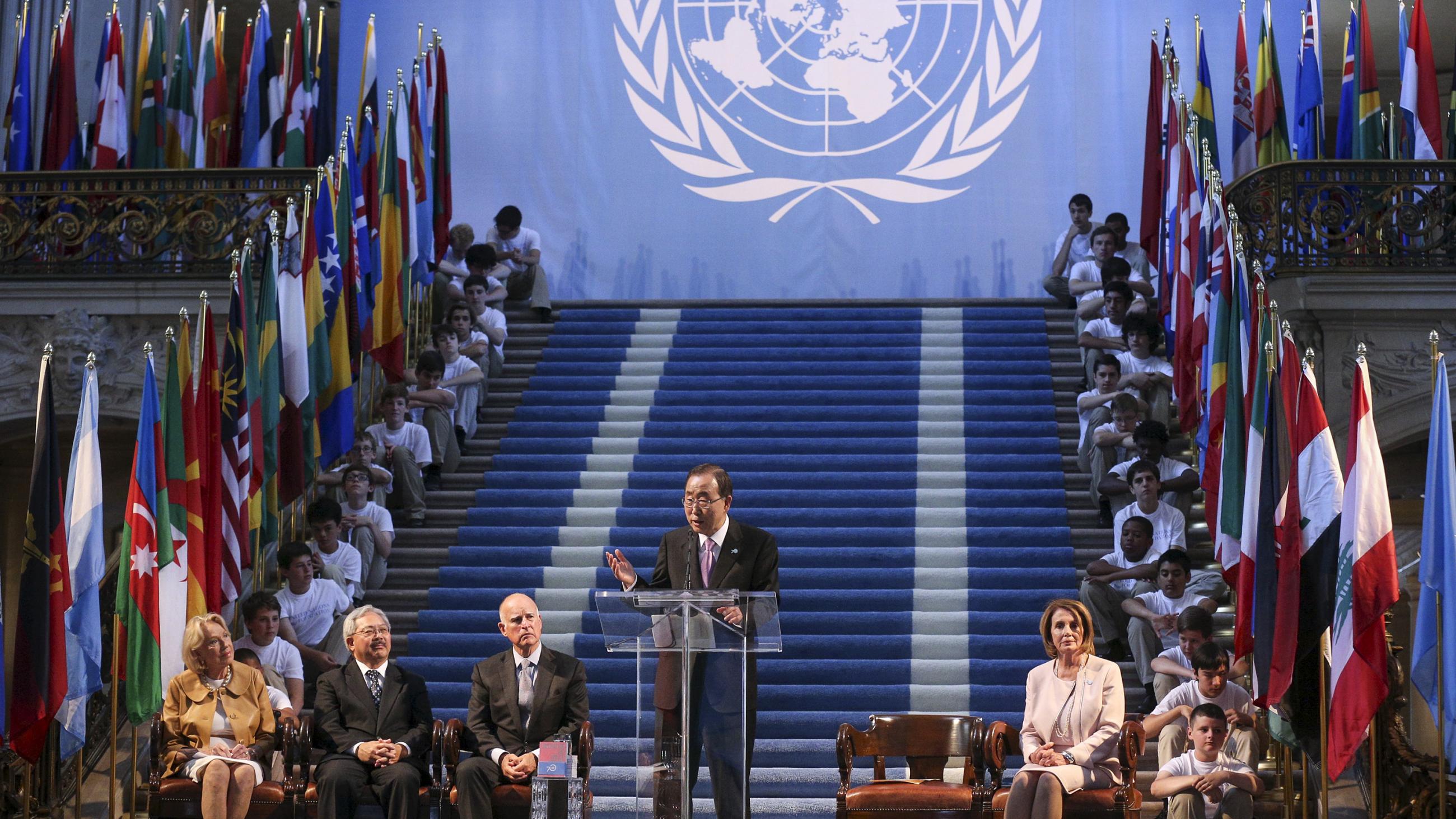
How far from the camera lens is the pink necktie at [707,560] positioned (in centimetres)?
718

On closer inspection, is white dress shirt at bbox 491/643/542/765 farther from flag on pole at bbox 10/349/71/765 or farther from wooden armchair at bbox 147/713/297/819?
flag on pole at bbox 10/349/71/765

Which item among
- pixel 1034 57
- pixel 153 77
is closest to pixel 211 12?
pixel 153 77

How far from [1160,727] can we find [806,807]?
1659 millimetres

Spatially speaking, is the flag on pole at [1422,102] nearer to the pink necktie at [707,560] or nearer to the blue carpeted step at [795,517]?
the blue carpeted step at [795,517]

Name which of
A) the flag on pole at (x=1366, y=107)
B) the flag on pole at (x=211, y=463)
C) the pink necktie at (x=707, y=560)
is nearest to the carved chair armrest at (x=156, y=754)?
the flag on pole at (x=211, y=463)

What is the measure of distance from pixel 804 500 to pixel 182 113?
248 inches

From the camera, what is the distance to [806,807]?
8492mm

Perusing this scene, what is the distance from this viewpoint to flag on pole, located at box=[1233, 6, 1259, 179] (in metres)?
13.5

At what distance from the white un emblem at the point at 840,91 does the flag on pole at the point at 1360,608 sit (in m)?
9.65

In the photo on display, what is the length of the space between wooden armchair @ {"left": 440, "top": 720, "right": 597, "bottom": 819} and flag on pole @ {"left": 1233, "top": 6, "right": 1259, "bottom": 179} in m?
7.76

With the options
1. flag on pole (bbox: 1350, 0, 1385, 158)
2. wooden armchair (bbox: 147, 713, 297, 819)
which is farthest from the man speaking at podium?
flag on pole (bbox: 1350, 0, 1385, 158)

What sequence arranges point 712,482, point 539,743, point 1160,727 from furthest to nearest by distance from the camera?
point 1160,727
point 539,743
point 712,482

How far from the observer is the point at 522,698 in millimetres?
7660

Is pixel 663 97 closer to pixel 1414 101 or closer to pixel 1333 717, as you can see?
pixel 1414 101
